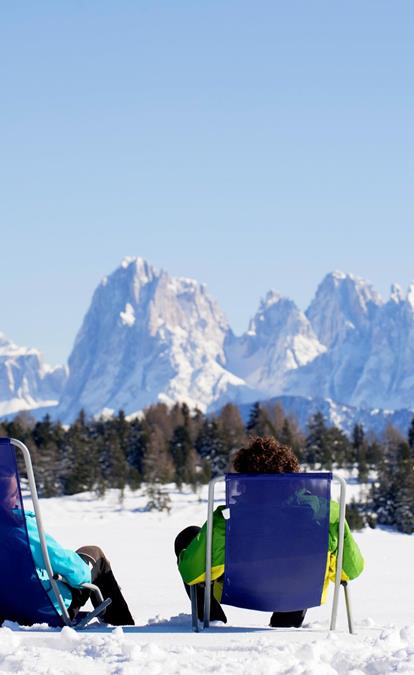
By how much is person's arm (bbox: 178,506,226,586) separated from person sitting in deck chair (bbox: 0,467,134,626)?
517 millimetres

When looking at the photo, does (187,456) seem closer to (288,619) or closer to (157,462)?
(157,462)

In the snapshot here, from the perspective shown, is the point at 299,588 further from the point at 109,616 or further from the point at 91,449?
the point at 91,449

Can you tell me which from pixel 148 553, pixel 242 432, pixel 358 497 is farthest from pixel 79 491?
pixel 148 553

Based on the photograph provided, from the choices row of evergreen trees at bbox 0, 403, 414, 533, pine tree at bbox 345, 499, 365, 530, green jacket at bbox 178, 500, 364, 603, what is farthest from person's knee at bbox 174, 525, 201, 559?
row of evergreen trees at bbox 0, 403, 414, 533

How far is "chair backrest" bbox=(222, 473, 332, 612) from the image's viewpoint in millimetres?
5609

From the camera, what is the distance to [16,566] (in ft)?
18.5

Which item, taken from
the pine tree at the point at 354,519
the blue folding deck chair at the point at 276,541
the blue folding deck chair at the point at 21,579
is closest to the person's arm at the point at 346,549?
the blue folding deck chair at the point at 276,541

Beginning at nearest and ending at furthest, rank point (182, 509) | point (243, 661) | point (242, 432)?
point (243, 661) < point (182, 509) < point (242, 432)

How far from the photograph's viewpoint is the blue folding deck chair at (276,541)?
5.61m

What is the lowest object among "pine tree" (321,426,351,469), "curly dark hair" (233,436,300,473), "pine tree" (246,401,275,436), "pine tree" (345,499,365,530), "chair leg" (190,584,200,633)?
"pine tree" (345,499,365,530)

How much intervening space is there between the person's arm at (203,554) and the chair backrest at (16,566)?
2.31 feet

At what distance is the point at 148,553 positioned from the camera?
20234 millimetres

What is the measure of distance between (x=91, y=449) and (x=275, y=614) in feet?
209

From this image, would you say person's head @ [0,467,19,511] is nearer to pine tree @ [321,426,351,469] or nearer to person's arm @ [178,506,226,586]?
person's arm @ [178,506,226,586]
